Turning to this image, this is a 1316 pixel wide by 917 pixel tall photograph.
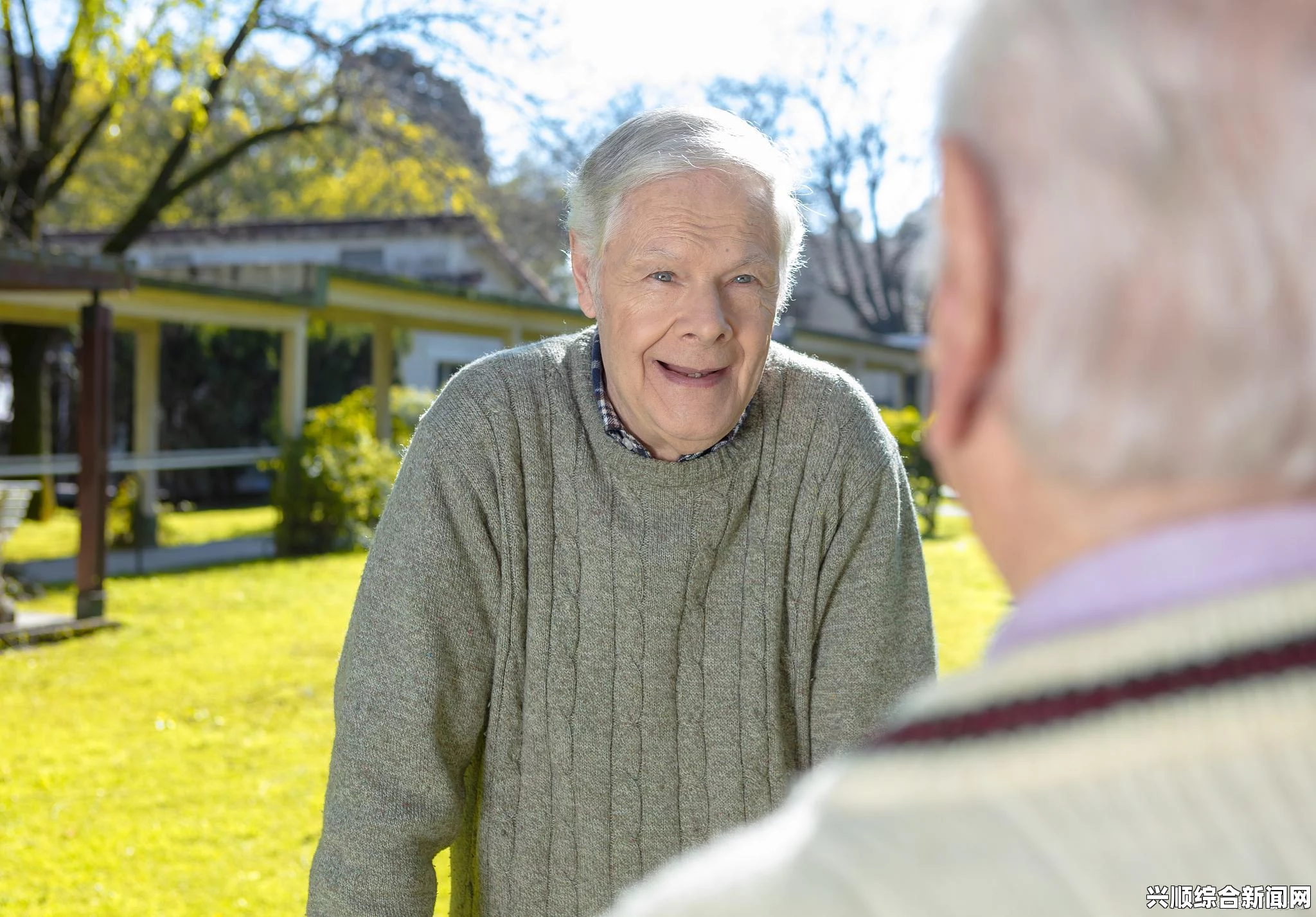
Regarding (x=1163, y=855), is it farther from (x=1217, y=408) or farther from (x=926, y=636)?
(x=926, y=636)

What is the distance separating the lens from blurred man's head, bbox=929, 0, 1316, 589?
0.64m

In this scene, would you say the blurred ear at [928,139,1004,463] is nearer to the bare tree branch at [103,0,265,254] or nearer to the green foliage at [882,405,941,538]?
the green foliage at [882,405,941,538]

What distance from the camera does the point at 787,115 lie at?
103ft

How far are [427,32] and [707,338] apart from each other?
14.6m

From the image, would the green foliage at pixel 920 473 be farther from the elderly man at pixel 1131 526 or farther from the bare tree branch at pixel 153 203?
the elderly man at pixel 1131 526

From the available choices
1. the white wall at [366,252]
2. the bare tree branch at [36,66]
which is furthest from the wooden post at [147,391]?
the white wall at [366,252]

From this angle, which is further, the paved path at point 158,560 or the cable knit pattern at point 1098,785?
the paved path at point 158,560

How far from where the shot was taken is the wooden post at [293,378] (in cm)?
1412

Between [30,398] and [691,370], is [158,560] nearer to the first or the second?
[30,398]

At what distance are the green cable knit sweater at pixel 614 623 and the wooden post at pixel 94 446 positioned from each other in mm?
7833

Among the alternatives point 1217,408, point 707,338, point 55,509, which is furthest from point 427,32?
point 1217,408

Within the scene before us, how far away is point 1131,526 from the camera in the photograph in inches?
26.8

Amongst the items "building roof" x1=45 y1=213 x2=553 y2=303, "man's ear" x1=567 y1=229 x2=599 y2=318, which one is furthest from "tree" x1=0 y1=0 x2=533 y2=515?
"man's ear" x1=567 y1=229 x2=599 y2=318

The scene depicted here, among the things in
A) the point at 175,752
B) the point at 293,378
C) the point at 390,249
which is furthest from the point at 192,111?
the point at 390,249
